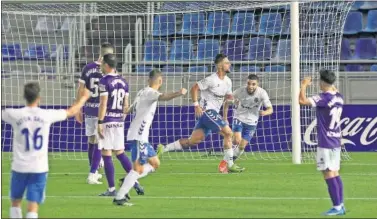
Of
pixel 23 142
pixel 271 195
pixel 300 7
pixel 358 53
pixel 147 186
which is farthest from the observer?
pixel 358 53

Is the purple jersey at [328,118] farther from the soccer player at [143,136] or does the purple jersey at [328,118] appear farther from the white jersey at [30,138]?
the white jersey at [30,138]

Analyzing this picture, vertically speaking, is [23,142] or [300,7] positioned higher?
[300,7]

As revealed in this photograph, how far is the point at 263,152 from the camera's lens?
74.7ft

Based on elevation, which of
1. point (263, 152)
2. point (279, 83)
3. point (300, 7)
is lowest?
point (263, 152)

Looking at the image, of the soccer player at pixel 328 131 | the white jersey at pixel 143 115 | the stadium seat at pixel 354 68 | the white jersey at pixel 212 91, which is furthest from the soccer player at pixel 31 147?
the stadium seat at pixel 354 68

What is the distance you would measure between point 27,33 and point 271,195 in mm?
15339

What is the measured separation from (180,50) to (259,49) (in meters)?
2.00

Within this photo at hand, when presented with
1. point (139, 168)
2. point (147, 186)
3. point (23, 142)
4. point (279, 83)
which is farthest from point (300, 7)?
point (23, 142)

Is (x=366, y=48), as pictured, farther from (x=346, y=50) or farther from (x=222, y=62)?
(x=222, y=62)

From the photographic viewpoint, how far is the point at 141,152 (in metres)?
12.9

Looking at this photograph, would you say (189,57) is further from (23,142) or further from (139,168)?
(23,142)

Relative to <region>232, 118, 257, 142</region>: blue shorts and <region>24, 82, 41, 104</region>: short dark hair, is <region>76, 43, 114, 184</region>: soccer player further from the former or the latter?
<region>24, 82, 41, 104</region>: short dark hair

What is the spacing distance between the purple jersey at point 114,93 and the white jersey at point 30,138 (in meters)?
3.19

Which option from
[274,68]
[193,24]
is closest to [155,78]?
[274,68]
